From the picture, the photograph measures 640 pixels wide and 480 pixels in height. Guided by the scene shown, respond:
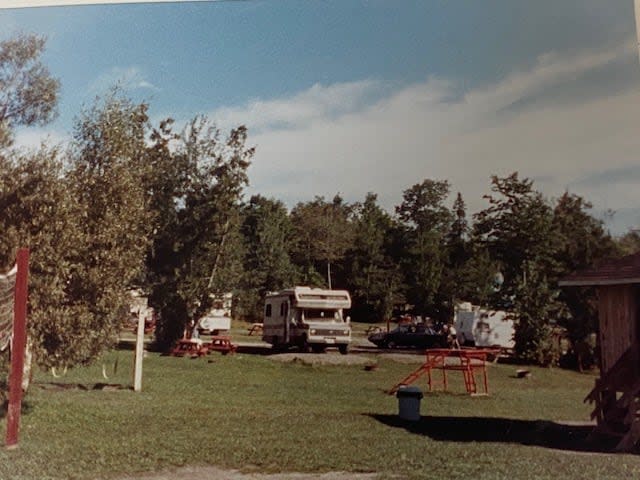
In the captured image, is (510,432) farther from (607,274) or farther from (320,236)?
(320,236)

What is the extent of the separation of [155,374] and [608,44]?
18.9 ft

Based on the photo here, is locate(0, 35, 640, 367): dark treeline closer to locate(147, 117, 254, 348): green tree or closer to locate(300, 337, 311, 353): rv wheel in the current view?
locate(147, 117, 254, 348): green tree

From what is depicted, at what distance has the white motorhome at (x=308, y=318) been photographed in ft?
20.7

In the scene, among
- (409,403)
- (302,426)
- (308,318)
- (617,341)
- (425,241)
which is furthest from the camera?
(308,318)

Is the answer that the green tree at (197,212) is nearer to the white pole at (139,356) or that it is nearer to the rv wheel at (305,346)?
the white pole at (139,356)

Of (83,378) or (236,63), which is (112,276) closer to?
(83,378)

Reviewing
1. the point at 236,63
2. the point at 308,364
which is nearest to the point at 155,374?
the point at 308,364

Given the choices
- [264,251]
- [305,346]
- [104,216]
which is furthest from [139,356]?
[264,251]

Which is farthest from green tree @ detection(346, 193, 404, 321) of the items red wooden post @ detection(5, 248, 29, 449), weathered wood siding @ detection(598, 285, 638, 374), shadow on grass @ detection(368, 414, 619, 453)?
red wooden post @ detection(5, 248, 29, 449)

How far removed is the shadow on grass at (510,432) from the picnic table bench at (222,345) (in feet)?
5.57

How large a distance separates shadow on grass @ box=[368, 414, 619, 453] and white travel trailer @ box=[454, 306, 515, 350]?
29.8 inches

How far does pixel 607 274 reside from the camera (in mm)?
6207

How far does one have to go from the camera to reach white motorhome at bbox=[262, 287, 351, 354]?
20.7 ft

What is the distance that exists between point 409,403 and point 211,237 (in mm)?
2454
